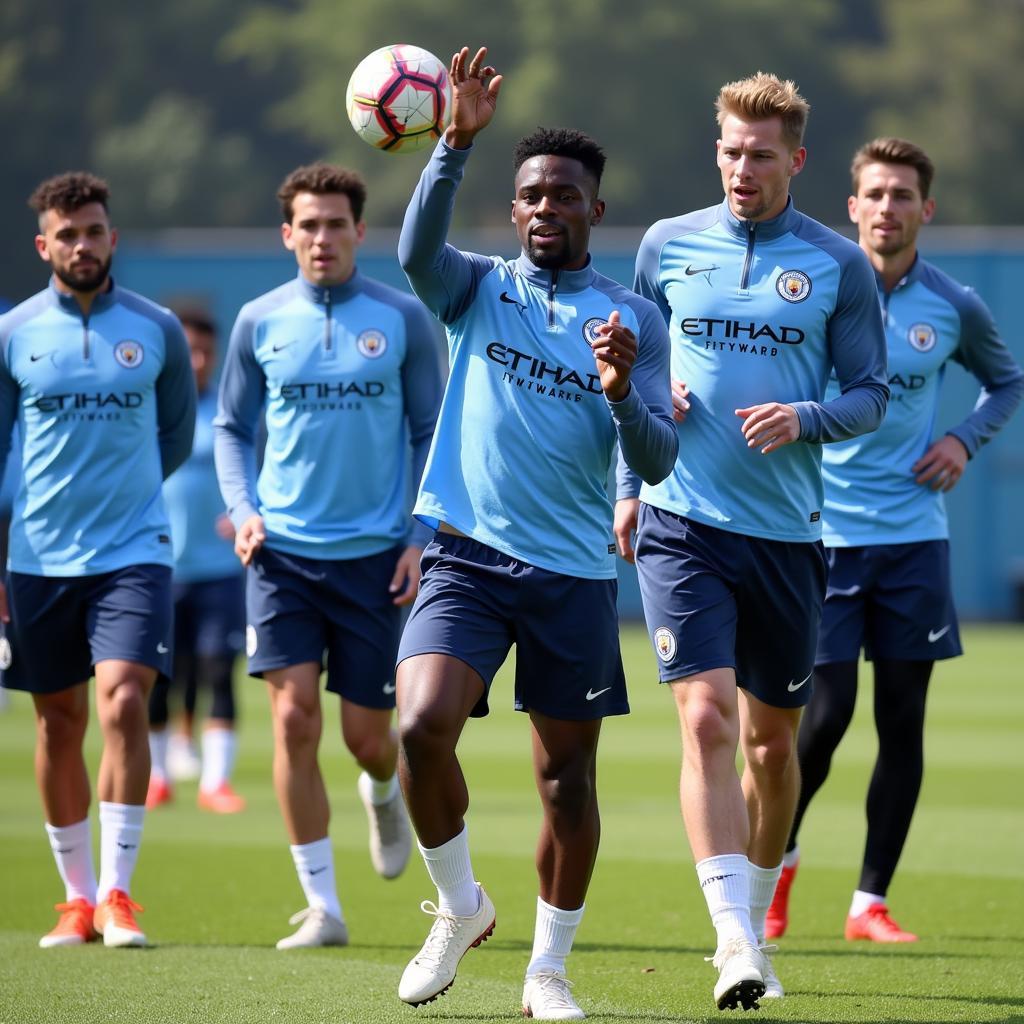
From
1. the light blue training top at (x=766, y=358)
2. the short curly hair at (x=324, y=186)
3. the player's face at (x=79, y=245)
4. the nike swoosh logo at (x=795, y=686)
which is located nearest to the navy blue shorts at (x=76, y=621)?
the player's face at (x=79, y=245)

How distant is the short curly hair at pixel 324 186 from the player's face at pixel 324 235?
0.09 feet

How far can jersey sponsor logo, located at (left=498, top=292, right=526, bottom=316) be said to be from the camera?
620 cm

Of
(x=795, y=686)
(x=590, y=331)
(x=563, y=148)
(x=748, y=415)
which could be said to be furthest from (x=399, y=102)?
(x=795, y=686)

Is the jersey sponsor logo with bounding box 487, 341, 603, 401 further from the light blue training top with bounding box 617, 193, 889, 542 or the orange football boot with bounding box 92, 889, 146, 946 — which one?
the orange football boot with bounding box 92, 889, 146, 946

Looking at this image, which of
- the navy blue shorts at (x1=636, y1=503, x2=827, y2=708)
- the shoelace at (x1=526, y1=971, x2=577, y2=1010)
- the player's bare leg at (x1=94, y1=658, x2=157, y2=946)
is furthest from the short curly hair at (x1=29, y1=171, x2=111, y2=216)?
the shoelace at (x1=526, y1=971, x2=577, y2=1010)

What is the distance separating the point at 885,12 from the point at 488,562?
62790 mm

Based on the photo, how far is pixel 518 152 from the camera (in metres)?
6.22

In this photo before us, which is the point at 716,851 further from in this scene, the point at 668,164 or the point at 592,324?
the point at 668,164

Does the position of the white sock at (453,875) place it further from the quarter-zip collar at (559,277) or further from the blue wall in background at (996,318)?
the blue wall in background at (996,318)

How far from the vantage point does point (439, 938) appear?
5.98m

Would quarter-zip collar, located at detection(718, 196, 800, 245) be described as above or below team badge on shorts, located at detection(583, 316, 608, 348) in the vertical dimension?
above

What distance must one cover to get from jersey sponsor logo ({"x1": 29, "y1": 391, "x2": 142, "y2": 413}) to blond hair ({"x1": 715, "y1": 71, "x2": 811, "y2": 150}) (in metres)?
2.72

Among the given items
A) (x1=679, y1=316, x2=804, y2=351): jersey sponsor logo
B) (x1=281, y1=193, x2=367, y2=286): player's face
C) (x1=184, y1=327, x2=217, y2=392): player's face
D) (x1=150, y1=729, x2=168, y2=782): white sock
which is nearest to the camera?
(x1=679, y1=316, x2=804, y2=351): jersey sponsor logo

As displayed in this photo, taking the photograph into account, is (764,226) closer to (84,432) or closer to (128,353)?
(128,353)
